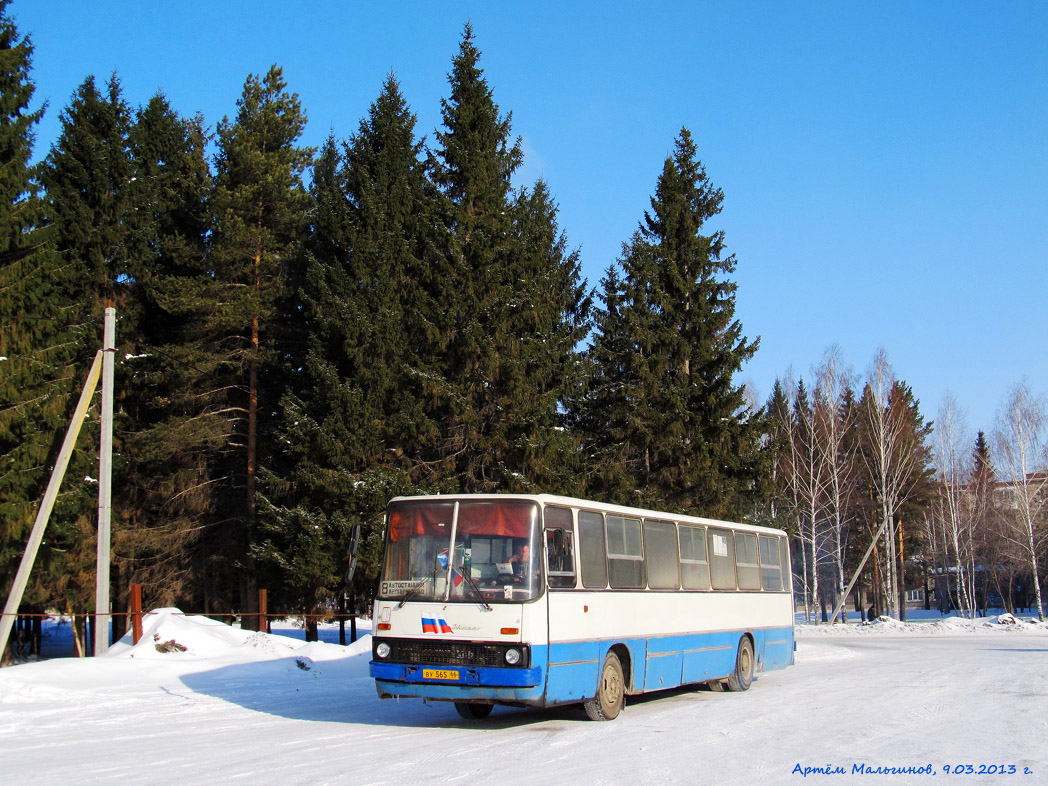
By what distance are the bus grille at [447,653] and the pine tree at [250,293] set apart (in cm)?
2103

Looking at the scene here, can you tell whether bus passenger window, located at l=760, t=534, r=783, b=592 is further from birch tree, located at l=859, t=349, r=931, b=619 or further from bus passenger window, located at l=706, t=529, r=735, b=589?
birch tree, located at l=859, t=349, r=931, b=619

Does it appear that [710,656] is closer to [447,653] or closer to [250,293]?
[447,653]

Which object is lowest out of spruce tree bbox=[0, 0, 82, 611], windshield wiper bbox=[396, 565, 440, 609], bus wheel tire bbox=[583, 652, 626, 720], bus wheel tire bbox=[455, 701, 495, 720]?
bus wheel tire bbox=[455, 701, 495, 720]

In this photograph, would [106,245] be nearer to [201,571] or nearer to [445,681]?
[201,571]

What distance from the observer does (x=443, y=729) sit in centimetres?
1171

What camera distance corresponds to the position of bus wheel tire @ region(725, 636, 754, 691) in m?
16.5

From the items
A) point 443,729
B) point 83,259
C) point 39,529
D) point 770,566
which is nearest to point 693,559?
point 770,566

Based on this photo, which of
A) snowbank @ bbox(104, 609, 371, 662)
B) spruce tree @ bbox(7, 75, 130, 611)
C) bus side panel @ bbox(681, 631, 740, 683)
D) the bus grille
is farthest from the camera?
spruce tree @ bbox(7, 75, 130, 611)

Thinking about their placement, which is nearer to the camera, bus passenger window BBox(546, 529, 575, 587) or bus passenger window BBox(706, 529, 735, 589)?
bus passenger window BBox(546, 529, 575, 587)

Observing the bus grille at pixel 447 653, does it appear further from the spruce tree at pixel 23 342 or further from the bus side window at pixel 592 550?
the spruce tree at pixel 23 342

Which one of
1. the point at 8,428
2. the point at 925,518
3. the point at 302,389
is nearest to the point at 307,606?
the point at 302,389

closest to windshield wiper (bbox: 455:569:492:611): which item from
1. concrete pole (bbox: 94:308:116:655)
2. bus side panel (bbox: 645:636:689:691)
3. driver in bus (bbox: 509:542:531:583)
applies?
driver in bus (bbox: 509:542:531:583)

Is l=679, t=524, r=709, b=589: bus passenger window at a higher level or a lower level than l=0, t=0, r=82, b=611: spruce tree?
lower

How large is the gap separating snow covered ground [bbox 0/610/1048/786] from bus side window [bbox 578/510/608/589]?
1795 mm
